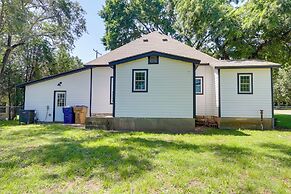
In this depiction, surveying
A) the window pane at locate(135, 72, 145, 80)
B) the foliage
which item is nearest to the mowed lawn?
the window pane at locate(135, 72, 145, 80)

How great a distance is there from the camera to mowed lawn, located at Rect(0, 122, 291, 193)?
4.63m

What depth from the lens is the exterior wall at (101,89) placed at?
15781 mm

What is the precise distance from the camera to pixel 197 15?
20.8 metres

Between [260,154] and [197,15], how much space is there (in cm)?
1631

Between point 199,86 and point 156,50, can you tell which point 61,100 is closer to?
point 156,50

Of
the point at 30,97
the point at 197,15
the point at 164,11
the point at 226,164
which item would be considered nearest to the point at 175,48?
the point at 197,15

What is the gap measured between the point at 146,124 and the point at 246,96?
586 cm

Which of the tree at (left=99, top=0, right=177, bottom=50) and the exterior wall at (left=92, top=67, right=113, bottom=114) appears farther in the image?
the tree at (left=99, top=0, right=177, bottom=50)

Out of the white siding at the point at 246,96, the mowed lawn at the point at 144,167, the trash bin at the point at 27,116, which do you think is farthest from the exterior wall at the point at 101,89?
the mowed lawn at the point at 144,167

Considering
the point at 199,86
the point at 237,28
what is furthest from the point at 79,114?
the point at 237,28

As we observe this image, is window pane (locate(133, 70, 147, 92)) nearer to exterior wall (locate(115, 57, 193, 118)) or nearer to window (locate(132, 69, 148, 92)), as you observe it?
window (locate(132, 69, 148, 92))

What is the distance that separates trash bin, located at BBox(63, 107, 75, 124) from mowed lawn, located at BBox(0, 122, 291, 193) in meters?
7.04

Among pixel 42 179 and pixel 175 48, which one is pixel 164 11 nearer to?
pixel 175 48

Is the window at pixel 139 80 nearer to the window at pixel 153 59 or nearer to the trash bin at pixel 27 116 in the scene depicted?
the window at pixel 153 59
